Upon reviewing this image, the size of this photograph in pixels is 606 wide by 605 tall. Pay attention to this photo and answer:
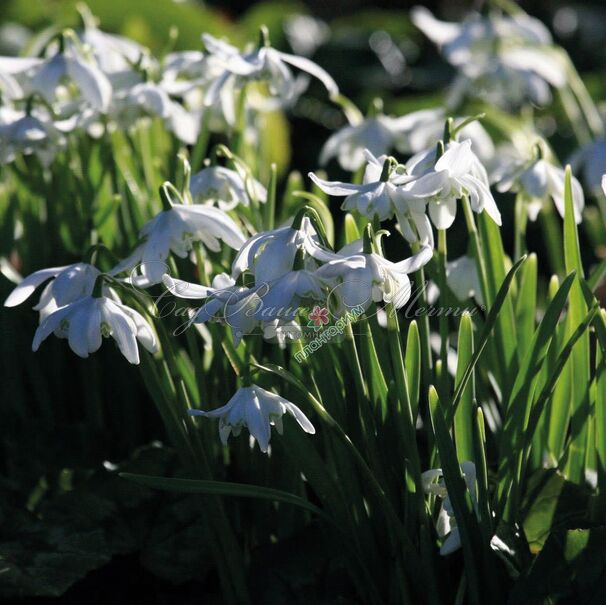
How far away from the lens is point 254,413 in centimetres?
113

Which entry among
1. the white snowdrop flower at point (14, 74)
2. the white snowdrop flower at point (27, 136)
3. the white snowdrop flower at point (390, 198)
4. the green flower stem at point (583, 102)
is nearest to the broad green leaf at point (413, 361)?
the white snowdrop flower at point (390, 198)

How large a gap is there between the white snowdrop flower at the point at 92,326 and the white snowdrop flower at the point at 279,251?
174mm

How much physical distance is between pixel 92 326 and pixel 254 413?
0.80 feet

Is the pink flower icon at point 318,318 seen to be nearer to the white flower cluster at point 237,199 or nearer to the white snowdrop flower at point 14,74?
the white flower cluster at point 237,199

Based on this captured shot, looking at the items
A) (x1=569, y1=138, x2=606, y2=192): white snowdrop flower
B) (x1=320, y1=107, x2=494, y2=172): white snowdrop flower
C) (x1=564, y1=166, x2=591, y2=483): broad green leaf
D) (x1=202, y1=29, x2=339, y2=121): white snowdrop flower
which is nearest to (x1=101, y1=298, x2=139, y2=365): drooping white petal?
(x1=202, y1=29, x2=339, y2=121): white snowdrop flower

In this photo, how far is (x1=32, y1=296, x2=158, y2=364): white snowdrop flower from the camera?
1.15m

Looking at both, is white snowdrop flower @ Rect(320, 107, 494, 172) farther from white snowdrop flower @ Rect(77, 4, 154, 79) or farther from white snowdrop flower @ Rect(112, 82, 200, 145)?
white snowdrop flower @ Rect(77, 4, 154, 79)

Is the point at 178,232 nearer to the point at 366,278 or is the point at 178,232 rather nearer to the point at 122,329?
the point at 122,329

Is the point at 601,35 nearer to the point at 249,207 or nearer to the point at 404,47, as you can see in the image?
the point at 404,47

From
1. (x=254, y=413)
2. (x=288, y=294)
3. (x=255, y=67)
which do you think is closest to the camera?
(x=288, y=294)

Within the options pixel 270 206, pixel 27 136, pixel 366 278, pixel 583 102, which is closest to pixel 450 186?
pixel 366 278

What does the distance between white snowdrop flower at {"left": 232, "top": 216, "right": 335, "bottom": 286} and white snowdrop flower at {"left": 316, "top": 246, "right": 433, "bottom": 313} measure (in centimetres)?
3

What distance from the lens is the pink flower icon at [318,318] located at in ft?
4.05

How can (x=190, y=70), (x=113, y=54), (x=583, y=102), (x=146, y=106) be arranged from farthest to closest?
(x=583, y=102)
(x=113, y=54)
(x=190, y=70)
(x=146, y=106)
